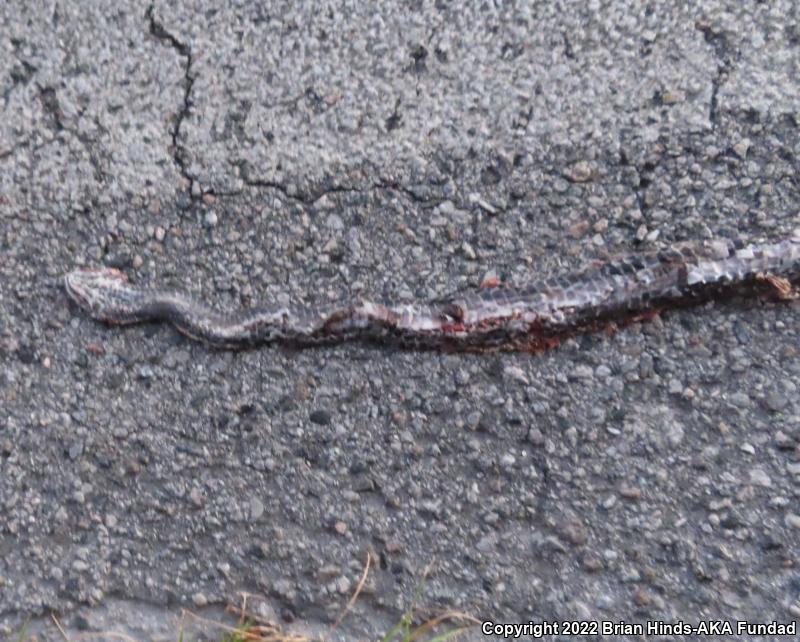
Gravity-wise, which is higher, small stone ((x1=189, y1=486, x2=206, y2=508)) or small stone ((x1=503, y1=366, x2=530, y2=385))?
small stone ((x1=503, y1=366, x2=530, y2=385))

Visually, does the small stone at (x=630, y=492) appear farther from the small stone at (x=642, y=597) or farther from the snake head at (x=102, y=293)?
the snake head at (x=102, y=293)

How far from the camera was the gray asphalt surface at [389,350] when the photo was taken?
2240 millimetres

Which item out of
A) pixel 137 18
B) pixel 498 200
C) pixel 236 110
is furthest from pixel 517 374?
pixel 137 18

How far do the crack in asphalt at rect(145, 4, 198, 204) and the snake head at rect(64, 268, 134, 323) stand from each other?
1.02 feet

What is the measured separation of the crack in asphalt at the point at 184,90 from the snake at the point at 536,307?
1.35 ft

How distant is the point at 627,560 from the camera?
2.20m

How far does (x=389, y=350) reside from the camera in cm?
244

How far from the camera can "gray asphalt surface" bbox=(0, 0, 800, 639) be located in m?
2.24

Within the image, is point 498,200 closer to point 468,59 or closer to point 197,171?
point 468,59

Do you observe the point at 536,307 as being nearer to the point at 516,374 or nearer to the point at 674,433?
the point at 516,374

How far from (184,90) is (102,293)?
0.64 meters

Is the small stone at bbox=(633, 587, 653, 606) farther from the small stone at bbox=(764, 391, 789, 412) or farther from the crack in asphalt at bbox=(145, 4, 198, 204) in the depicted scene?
the crack in asphalt at bbox=(145, 4, 198, 204)

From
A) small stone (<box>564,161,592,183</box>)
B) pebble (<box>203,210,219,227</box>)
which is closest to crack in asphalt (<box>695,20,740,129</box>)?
small stone (<box>564,161,592,183</box>)

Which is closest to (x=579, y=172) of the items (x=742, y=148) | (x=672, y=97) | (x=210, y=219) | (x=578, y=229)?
(x=578, y=229)
